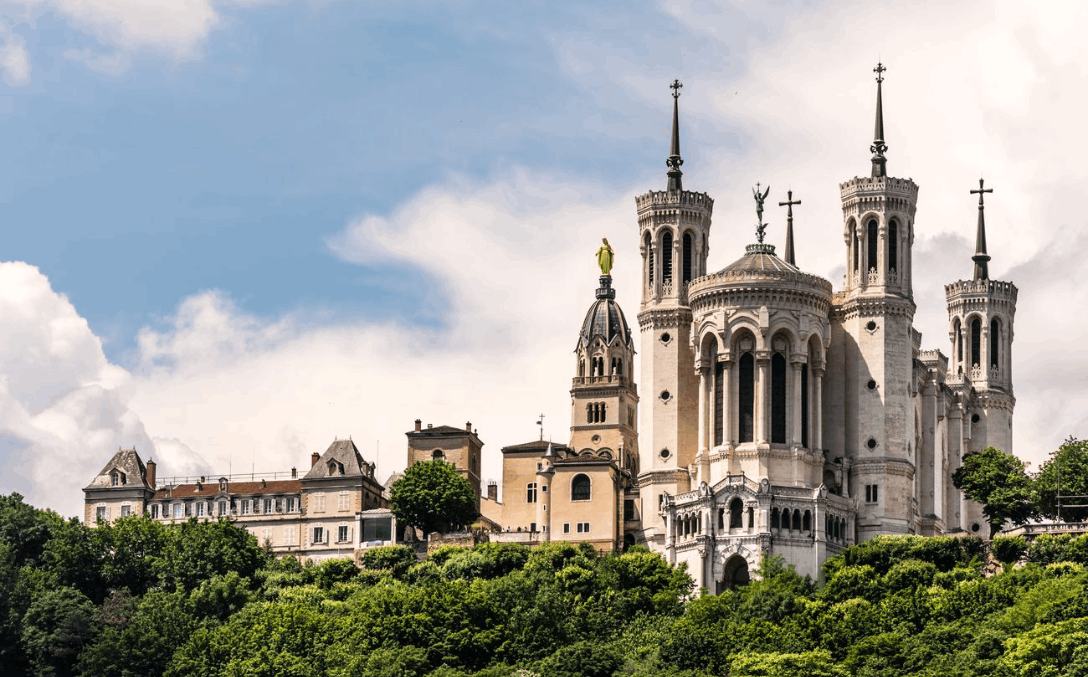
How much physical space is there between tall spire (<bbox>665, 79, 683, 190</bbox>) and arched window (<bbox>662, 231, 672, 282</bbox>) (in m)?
3.60

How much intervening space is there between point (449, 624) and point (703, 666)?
46.9ft

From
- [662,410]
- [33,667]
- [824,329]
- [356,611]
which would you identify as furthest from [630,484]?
[33,667]

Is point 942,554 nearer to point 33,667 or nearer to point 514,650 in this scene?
point 514,650

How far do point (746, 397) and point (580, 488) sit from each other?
1198 centimetres

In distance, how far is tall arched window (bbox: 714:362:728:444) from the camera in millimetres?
148625

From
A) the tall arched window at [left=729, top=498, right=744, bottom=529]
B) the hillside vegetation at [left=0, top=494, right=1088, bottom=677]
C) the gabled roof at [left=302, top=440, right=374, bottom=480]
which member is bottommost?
the hillside vegetation at [left=0, top=494, right=1088, bottom=677]

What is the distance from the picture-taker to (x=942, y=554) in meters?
140

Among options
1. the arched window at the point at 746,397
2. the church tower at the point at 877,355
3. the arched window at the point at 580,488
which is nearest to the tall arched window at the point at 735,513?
the arched window at the point at 746,397

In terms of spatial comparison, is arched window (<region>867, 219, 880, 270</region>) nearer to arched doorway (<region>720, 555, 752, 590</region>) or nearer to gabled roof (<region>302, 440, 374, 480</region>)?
arched doorway (<region>720, 555, 752, 590</region>)

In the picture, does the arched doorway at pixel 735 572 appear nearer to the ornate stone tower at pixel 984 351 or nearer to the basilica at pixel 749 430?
the basilica at pixel 749 430

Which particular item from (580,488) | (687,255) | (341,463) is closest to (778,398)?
(687,255)

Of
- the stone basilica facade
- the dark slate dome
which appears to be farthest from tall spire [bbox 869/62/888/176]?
the dark slate dome

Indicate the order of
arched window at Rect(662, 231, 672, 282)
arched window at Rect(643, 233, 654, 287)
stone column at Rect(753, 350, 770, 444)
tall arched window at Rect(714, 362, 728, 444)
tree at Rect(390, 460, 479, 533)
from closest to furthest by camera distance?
stone column at Rect(753, 350, 770, 444) < tall arched window at Rect(714, 362, 728, 444) < arched window at Rect(662, 231, 672, 282) < arched window at Rect(643, 233, 654, 287) < tree at Rect(390, 460, 479, 533)

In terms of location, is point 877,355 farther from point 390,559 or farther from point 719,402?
point 390,559
